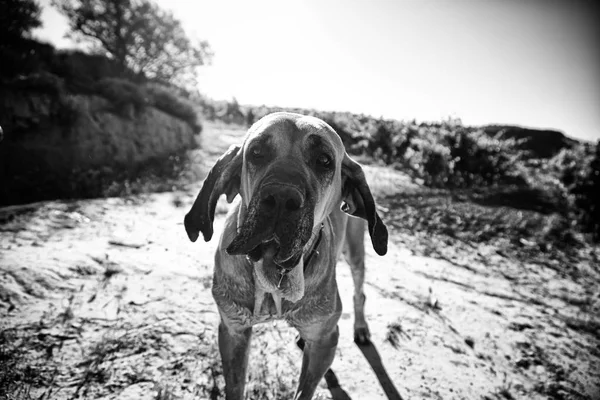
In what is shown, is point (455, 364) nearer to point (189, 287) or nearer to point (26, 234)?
point (189, 287)

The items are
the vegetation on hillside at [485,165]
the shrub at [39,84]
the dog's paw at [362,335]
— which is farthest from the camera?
the vegetation on hillside at [485,165]

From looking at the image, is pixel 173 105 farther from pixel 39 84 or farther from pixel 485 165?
pixel 485 165

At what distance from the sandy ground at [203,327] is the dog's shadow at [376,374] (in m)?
0.01

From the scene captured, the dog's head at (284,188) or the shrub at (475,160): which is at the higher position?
the shrub at (475,160)

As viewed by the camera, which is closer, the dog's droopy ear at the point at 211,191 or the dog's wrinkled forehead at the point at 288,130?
the dog's wrinkled forehead at the point at 288,130

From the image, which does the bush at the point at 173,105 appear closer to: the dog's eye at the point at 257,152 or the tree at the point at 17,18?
the tree at the point at 17,18

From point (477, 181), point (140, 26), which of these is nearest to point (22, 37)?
point (140, 26)

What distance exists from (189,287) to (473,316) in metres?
4.13

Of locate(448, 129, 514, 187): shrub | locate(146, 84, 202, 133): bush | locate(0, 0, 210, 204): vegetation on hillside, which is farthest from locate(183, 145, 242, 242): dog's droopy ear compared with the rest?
locate(448, 129, 514, 187): shrub

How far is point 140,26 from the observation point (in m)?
18.1

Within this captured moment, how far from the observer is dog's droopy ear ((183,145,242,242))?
6.25ft

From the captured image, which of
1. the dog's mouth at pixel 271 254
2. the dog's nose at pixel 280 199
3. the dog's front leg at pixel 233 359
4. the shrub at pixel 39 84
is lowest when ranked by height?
the dog's front leg at pixel 233 359

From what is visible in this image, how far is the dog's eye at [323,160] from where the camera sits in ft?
5.93

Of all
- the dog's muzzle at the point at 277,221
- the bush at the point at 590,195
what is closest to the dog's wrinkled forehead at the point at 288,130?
the dog's muzzle at the point at 277,221
